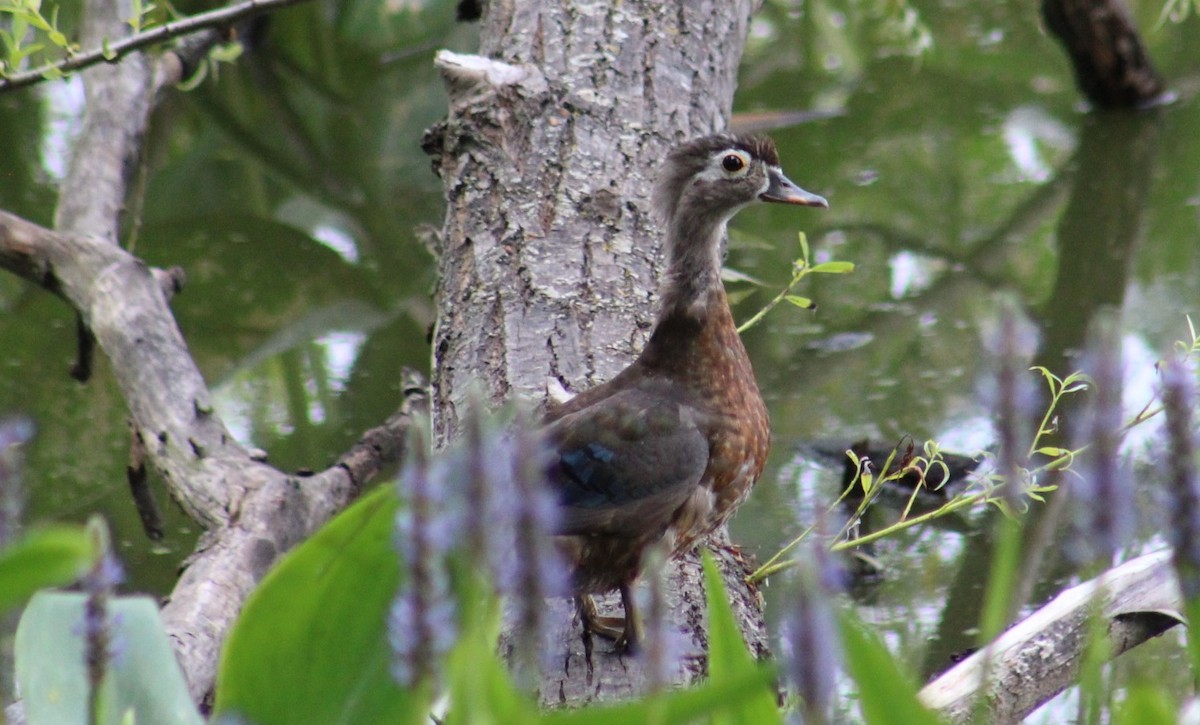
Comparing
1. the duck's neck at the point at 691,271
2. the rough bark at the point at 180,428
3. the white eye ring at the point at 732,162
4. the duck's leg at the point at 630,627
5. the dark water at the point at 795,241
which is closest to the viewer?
the duck's leg at the point at 630,627

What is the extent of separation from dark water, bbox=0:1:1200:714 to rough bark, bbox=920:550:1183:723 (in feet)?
2.04

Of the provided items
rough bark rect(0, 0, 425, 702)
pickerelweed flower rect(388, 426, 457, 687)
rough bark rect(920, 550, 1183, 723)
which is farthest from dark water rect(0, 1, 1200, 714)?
pickerelweed flower rect(388, 426, 457, 687)

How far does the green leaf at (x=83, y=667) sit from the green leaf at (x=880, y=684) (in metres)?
0.61

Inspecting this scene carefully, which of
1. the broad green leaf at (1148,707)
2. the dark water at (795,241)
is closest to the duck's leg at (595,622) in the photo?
the dark water at (795,241)

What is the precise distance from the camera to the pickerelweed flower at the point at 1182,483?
89 centimetres

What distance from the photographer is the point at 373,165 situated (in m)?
5.77

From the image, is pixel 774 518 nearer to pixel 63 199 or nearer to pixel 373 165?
pixel 63 199

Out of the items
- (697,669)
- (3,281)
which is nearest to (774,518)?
(697,669)

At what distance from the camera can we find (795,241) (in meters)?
5.11

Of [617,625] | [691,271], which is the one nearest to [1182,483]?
[617,625]

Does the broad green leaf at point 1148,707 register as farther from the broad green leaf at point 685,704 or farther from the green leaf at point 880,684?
the broad green leaf at point 685,704

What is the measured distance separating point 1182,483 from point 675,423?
4.55ft

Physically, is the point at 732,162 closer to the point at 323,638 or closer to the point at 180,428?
the point at 180,428

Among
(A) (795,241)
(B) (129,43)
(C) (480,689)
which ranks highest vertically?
(B) (129,43)
